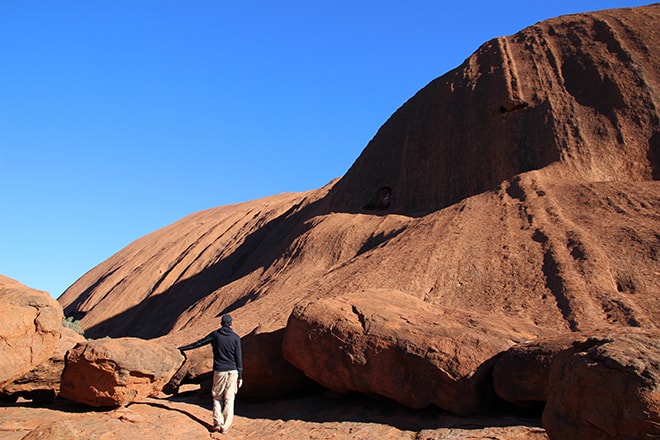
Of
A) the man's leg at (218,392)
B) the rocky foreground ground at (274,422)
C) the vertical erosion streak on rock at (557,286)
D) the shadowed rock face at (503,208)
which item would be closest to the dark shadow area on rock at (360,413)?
the rocky foreground ground at (274,422)

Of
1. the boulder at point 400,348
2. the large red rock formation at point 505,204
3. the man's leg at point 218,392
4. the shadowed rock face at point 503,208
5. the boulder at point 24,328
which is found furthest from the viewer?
the large red rock formation at point 505,204

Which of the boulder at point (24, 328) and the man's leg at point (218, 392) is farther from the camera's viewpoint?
the man's leg at point (218, 392)

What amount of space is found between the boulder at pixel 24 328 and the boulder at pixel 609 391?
5.89 meters

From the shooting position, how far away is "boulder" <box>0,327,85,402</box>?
7559 millimetres

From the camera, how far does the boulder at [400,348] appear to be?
710cm

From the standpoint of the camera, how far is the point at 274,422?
26.2 feet

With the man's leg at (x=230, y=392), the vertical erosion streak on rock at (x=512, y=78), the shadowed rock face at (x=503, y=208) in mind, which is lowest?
the man's leg at (x=230, y=392)

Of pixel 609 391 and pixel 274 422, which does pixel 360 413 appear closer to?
pixel 274 422

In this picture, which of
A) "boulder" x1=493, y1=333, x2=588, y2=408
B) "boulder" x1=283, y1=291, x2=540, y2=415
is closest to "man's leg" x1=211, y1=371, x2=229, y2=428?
"boulder" x1=283, y1=291, x2=540, y2=415

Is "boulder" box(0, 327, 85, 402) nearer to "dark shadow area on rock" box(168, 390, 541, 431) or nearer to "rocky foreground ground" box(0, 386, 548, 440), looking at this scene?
"rocky foreground ground" box(0, 386, 548, 440)

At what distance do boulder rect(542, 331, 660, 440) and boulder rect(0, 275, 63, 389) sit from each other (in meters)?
5.89

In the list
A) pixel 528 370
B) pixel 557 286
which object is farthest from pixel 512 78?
pixel 528 370

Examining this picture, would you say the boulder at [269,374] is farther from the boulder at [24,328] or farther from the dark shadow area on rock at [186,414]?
the boulder at [24,328]

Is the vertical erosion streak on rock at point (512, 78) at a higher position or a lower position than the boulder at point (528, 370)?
higher
